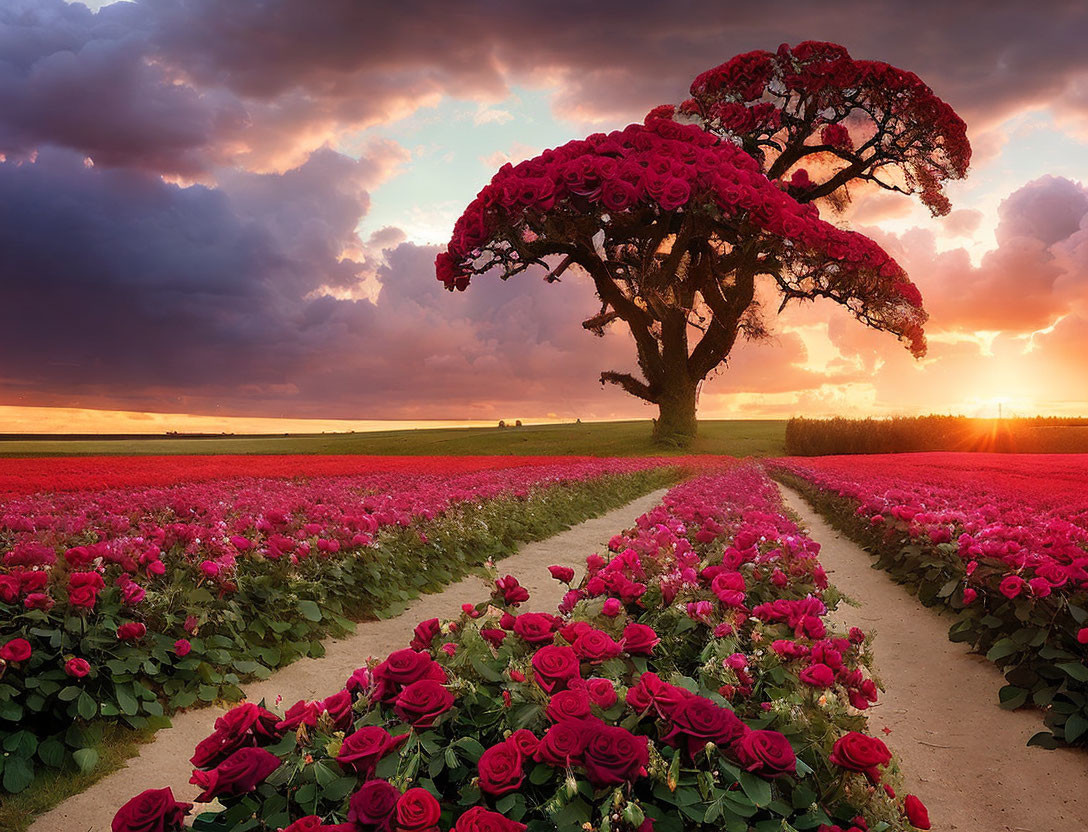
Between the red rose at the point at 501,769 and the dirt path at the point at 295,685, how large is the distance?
264cm

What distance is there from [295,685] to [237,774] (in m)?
3.36

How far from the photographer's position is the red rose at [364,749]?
1.92 meters

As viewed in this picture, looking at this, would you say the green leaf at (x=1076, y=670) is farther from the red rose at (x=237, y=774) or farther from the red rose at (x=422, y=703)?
the red rose at (x=237, y=774)

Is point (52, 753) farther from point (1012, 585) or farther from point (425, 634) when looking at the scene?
point (1012, 585)

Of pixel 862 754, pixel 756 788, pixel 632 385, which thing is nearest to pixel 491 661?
pixel 756 788

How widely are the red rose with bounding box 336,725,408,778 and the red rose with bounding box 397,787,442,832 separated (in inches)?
10.6

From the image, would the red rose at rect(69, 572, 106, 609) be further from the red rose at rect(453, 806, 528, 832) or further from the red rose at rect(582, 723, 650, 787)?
the red rose at rect(582, 723, 650, 787)

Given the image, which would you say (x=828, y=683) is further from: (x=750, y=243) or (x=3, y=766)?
(x=750, y=243)

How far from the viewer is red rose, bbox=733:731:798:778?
1887mm

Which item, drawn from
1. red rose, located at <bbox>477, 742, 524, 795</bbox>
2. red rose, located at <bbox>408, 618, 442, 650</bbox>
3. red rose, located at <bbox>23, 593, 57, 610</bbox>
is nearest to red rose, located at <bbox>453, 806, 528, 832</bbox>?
red rose, located at <bbox>477, 742, 524, 795</bbox>

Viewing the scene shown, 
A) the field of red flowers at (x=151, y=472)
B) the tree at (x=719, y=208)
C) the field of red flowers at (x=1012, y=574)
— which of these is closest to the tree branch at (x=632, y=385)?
the tree at (x=719, y=208)

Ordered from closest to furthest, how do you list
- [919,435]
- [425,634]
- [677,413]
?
[425,634]
[677,413]
[919,435]

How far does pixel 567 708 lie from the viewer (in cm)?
195

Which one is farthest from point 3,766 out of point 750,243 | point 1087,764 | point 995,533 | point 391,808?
point 750,243
